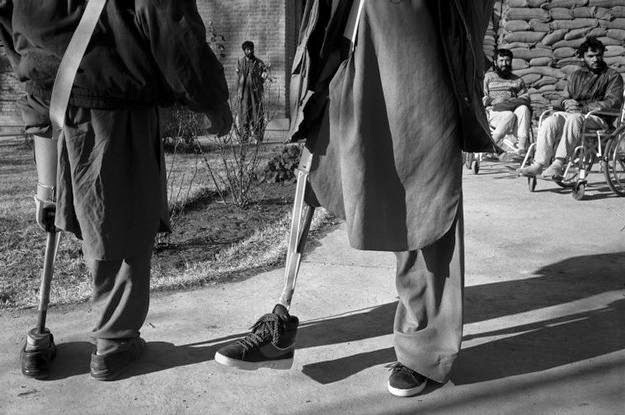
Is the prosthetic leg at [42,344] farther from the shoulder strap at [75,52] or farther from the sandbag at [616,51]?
the sandbag at [616,51]

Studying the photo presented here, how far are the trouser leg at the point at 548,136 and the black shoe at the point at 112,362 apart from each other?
17.0 ft

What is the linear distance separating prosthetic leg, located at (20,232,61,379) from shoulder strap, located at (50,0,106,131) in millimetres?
662

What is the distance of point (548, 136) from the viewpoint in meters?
7.29

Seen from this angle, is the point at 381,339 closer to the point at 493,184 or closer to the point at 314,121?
the point at 314,121

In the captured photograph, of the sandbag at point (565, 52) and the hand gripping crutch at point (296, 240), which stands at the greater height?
the sandbag at point (565, 52)

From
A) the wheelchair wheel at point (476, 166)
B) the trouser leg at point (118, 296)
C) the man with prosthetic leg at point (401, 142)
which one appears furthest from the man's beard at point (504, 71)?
the trouser leg at point (118, 296)

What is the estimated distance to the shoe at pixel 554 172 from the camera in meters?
7.00

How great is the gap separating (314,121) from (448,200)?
61 cm

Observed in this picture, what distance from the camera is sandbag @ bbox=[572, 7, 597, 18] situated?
13102 mm

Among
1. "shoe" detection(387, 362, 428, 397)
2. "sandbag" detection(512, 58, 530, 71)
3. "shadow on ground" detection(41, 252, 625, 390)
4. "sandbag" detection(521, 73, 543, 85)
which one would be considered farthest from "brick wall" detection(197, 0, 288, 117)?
"shoe" detection(387, 362, 428, 397)

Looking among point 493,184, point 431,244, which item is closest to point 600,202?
point 493,184

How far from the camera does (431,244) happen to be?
2.74 meters

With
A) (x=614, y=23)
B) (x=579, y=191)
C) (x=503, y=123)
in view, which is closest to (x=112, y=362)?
(x=579, y=191)

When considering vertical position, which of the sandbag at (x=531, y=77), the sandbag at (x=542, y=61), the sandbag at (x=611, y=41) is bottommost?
the sandbag at (x=531, y=77)
